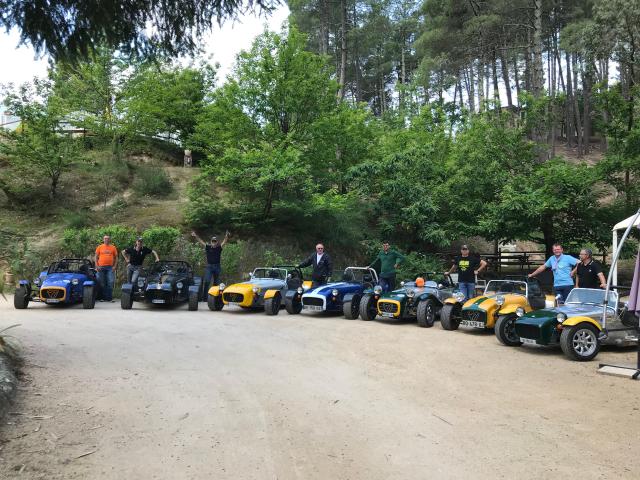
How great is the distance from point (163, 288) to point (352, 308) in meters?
4.71

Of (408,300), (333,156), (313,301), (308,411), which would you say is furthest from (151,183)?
(308,411)

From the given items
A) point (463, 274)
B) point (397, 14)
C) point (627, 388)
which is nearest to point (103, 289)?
point (463, 274)

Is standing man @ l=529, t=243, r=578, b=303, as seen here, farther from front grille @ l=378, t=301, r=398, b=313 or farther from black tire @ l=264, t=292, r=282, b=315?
black tire @ l=264, t=292, r=282, b=315

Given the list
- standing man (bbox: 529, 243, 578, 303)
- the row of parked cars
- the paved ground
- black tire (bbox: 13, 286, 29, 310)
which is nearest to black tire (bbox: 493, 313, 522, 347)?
the row of parked cars

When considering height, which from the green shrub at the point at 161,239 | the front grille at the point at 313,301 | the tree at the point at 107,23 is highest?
the tree at the point at 107,23

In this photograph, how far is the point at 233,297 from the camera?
1207 cm

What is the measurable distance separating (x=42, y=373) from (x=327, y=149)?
1554cm

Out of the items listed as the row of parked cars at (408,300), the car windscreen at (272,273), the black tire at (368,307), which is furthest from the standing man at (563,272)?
the car windscreen at (272,273)

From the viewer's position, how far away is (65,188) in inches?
836

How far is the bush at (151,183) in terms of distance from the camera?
75.3 ft

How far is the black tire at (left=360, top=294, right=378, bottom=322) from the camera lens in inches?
442

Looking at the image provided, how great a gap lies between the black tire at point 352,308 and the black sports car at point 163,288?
3748 mm

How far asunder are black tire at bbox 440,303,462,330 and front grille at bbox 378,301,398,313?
1030 mm

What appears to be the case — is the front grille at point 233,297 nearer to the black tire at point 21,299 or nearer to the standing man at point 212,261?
the standing man at point 212,261
